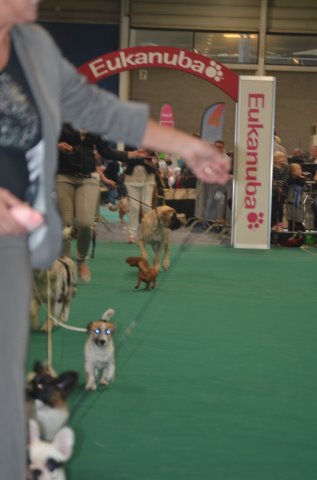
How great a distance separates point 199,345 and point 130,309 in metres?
1.49

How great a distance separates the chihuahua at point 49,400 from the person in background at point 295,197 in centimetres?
1156

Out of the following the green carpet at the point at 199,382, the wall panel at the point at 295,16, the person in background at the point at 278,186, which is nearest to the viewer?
the green carpet at the point at 199,382

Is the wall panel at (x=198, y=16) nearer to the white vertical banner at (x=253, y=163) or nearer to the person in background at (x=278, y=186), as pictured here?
the person in background at (x=278, y=186)

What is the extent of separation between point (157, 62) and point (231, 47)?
13673 millimetres

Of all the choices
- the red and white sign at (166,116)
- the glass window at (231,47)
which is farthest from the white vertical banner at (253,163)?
the glass window at (231,47)

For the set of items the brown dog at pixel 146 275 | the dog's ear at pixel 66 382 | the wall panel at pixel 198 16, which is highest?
the wall panel at pixel 198 16

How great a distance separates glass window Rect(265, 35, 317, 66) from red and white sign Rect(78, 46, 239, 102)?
13.6 m

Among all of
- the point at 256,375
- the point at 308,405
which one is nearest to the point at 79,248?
the point at 256,375

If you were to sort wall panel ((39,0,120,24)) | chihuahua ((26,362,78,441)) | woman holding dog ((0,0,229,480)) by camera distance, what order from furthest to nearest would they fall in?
wall panel ((39,0,120,24)) → chihuahua ((26,362,78,441)) → woman holding dog ((0,0,229,480))

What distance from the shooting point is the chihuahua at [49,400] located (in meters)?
3.38

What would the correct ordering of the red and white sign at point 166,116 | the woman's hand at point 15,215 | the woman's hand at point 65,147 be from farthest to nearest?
the red and white sign at point 166,116, the woman's hand at point 65,147, the woman's hand at point 15,215

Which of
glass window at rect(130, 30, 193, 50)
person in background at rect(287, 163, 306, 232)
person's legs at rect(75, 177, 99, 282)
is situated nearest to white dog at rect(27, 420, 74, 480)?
person's legs at rect(75, 177, 99, 282)

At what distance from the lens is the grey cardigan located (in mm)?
2111

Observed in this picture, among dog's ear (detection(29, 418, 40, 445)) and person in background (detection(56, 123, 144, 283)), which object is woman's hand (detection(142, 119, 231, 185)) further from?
person in background (detection(56, 123, 144, 283))
